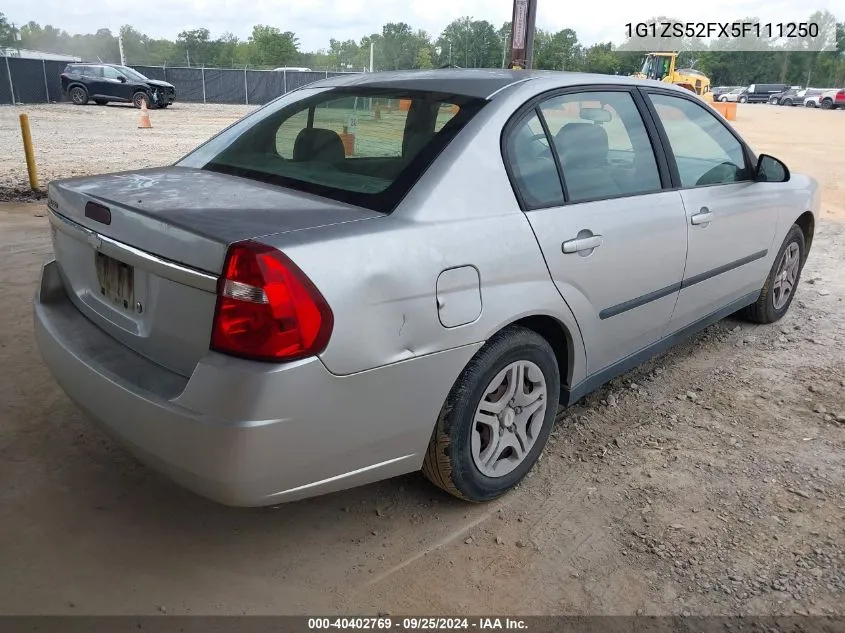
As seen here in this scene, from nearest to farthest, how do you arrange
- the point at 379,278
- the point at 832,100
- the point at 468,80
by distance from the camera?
the point at 379,278
the point at 468,80
the point at 832,100

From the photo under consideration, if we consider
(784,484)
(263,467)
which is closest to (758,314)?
(784,484)

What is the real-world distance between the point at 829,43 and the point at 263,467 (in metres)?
104

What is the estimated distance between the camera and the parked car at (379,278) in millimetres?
1938

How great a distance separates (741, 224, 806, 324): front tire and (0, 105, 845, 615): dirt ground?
94 centimetres

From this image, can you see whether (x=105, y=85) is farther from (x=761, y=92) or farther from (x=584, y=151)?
(x=761, y=92)

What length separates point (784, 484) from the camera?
2.89m

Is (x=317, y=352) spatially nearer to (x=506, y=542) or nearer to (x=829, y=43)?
(x=506, y=542)

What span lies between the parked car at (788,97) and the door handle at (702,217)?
2201 inches

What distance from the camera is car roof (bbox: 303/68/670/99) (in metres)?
2.74

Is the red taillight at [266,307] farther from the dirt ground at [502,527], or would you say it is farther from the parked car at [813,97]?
the parked car at [813,97]

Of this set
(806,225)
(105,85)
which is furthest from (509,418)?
(105,85)

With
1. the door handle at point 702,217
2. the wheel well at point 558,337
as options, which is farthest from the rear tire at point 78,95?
the wheel well at point 558,337

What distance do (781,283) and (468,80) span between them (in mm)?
2988

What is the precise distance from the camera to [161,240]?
6.73 ft
